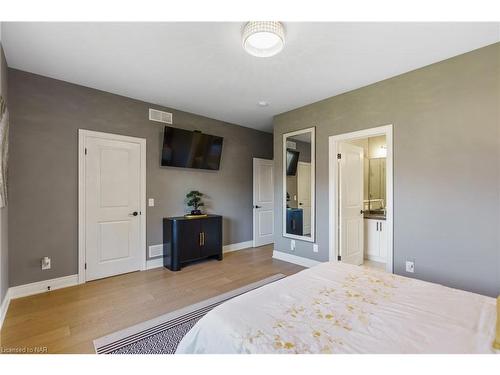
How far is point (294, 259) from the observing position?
4.03 metres

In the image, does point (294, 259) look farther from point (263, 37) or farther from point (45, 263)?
point (45, 263)

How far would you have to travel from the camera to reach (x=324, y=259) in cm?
363

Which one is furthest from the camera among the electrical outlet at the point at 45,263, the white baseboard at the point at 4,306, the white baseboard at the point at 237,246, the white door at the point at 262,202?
the white door at the point at 262,202

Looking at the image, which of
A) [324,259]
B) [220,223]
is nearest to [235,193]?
[220,223]

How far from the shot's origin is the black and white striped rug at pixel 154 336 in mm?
1809

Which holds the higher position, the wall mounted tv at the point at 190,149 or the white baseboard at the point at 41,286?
the wall mounted tv at the point at 190,149

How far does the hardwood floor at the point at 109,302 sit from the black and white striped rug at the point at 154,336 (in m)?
0.11

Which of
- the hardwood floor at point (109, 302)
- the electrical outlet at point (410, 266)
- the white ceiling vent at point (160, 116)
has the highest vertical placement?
the white ceiling vent at point (160, 116)

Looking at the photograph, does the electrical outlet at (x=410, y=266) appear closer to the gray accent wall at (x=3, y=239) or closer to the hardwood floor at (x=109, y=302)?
the hardwood floor at (x=109, y=302)

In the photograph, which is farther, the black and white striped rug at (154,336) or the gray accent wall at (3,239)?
the gray accent wall at (3,239)

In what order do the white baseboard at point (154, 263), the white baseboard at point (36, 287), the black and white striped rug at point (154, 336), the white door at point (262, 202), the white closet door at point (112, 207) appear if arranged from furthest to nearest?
the white door at point (262, 202)
the white baseboard at point (154, 263)
the white closet door at point (112, 207)
the white baseboard at point (36, 287)
the black and white striped rug at point (154, 336)

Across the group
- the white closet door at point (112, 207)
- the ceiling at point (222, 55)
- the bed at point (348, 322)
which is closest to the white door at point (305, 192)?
the ceiling at point (222, 55)

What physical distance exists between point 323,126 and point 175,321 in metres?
3.18

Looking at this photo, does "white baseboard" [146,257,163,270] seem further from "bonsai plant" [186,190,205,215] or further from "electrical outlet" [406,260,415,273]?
"electrical outlet" [406,260,415,273]
